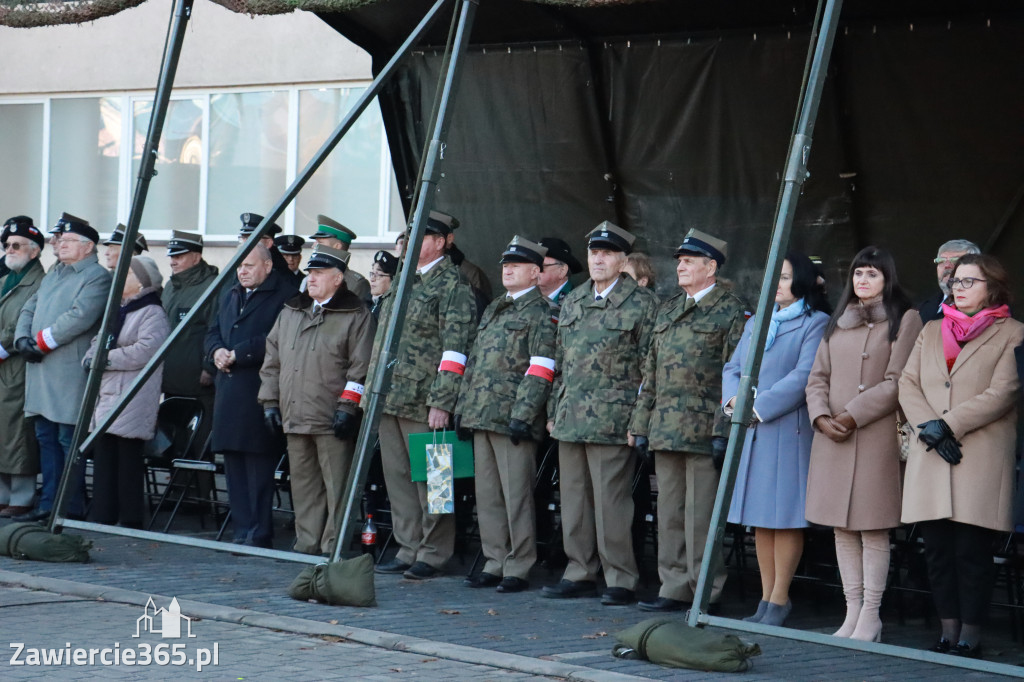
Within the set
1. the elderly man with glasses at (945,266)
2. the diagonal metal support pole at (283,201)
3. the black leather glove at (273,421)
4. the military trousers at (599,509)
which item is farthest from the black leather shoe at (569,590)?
the diagonal metal support pole at (283,201)

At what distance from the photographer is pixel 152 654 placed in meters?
6.36

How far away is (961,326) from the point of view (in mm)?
6891

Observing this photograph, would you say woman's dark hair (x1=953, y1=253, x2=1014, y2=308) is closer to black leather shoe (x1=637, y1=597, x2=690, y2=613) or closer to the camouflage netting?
black leather shoe (x1=637, y1=597, x2=690, y2=613)

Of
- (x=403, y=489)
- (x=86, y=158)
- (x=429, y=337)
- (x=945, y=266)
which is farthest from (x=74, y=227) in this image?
(x=86, y=158)

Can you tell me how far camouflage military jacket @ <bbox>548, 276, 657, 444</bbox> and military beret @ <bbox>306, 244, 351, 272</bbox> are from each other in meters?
1.86

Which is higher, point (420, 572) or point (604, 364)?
point (604, 364)

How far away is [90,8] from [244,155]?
305 inches

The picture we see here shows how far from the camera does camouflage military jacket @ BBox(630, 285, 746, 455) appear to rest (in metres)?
7.88

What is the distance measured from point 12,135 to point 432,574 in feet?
38.4

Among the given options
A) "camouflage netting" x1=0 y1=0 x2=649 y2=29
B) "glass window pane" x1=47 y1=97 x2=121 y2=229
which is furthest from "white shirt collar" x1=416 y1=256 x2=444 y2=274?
"glass window pane" x1=47 y1=97 x2=121 y2=229

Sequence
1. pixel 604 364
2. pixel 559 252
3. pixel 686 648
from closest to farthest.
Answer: pixel 686 648
pixel 604 364
pixel 559 252

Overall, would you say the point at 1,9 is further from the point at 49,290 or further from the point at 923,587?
the point at 923,587

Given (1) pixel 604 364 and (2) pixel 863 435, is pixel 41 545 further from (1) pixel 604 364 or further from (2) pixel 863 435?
(2) pixel 863 435

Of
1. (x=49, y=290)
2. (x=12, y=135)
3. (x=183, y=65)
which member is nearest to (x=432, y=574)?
(x=49, y=290)
